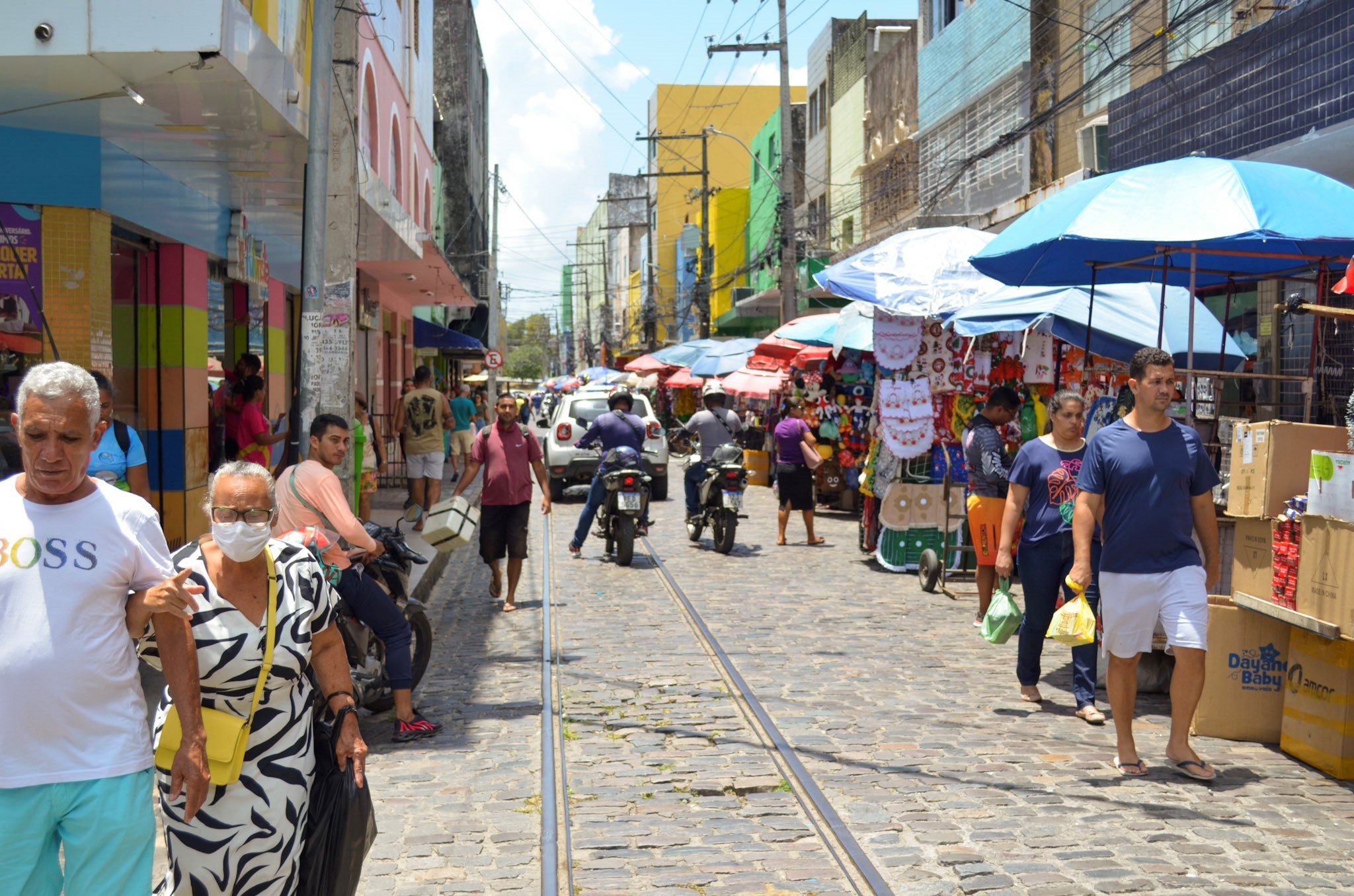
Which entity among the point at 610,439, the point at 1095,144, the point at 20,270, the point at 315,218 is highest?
the point at 1095,144

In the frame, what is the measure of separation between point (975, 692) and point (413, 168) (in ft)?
66.0

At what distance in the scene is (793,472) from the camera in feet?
49.0

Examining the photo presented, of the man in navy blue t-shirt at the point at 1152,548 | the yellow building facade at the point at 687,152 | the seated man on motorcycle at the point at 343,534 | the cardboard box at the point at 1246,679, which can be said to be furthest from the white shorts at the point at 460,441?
the yellow building facade at the point at 687,152

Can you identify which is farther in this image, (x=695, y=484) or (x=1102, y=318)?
(x=695, y=484)

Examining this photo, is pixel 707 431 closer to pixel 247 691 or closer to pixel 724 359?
pixel 247 691

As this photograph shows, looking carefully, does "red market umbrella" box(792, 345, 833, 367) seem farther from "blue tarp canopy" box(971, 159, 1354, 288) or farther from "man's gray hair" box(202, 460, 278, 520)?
"man's gray hair" box(202, 460, 278, 520)

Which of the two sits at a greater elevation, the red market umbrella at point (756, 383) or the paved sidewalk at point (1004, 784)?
the red market umbrella at point (756, 383)

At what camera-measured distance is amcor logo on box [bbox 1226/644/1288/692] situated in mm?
6691

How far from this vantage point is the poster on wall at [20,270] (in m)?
8.78

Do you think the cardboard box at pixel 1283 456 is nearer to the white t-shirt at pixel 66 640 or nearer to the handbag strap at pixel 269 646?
the handbag strap at pixel 269 646

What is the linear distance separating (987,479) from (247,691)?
7092 millimetres

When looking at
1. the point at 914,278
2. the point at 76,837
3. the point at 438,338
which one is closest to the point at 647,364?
the point at 438,338

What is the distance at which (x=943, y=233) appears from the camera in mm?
12625

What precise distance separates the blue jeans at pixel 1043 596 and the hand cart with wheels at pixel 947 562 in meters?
3.63
